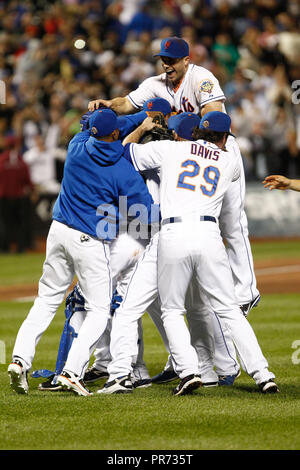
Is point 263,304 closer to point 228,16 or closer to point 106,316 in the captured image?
point 106,316

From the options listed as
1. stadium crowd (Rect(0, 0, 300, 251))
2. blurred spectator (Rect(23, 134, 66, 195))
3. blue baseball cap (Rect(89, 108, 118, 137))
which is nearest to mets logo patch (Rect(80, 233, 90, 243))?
blue baseball cap (Rect(89, 108, 118, 137))

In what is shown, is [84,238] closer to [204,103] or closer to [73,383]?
[73,383]

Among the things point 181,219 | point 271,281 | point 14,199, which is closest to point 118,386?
point 181,219

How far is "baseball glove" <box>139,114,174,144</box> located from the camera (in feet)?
22.9

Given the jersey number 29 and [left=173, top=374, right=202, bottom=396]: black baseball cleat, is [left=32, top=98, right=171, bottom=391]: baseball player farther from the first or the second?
the jersey number 29

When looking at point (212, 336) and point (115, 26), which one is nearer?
point (212, 336)

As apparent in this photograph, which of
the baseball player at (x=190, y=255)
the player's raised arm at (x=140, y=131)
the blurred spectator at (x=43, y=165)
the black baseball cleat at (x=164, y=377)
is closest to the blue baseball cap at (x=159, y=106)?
the player's raised arm at (x=140, y=131)

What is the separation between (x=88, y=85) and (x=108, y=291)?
1389 cm

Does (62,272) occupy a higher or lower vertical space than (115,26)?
lower

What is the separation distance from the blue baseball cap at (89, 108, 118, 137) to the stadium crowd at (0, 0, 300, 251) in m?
10.1

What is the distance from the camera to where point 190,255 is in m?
6.31

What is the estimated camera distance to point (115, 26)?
2134cm

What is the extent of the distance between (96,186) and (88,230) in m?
0.34
